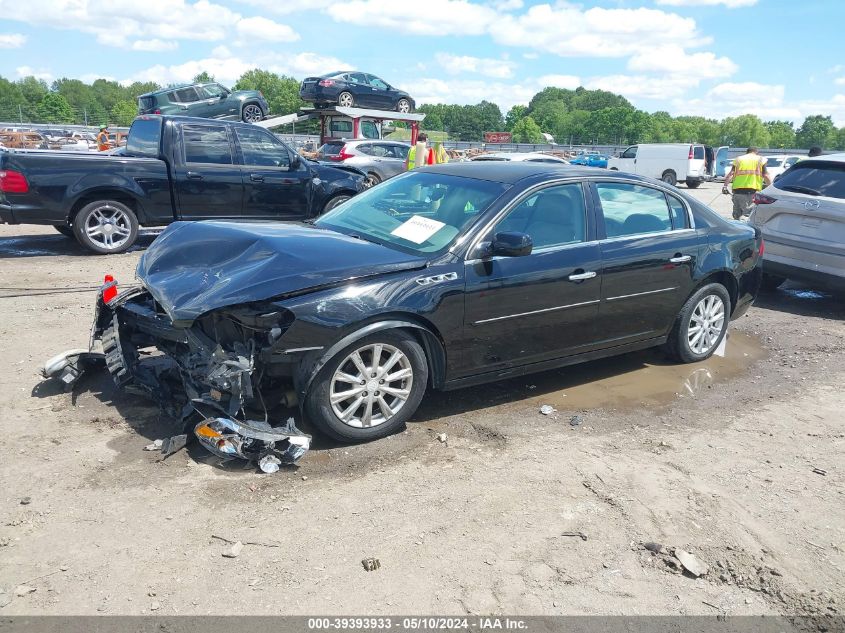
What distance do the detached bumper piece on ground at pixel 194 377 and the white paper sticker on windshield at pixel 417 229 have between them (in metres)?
1.32

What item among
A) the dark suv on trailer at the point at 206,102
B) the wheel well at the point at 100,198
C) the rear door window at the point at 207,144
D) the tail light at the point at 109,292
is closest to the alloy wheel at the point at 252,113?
the dark suv on trailer at the point at 206,102

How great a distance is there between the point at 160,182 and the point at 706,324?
23.7ft

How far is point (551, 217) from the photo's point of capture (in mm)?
4949

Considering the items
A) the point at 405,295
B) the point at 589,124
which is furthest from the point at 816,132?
the point at 405,295

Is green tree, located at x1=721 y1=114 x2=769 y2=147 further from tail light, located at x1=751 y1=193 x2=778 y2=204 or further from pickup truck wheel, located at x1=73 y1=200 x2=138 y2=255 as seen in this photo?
pickup truck wheel, located at x1=73 y1=200 x2=138 y2=255

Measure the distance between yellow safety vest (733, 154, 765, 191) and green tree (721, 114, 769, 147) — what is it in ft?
369

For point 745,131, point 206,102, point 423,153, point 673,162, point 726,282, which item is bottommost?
point 726,282

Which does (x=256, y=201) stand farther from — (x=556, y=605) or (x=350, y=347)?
(x=556, y=605)

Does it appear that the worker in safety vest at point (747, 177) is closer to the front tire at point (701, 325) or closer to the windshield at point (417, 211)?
the front tire at point (701, 325)

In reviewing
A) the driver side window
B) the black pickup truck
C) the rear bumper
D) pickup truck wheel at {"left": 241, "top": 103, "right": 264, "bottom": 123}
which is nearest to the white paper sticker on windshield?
the driver side window

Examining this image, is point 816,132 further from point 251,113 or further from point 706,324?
point 706,324

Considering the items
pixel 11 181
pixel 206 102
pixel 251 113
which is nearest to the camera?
pixel 11 181

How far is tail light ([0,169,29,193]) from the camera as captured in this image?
28.2 ft

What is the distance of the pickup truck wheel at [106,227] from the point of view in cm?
930
